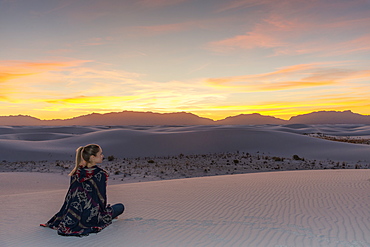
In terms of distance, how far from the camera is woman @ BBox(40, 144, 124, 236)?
5.50 meters

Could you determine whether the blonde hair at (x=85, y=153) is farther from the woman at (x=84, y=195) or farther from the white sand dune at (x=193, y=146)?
→ the white sand dune at (x=193, y=146)

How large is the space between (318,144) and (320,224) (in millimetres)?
29156

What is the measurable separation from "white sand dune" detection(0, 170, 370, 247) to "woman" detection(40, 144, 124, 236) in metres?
0.23

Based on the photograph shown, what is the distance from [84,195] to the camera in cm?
566

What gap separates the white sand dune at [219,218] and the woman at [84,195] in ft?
→ 0.75

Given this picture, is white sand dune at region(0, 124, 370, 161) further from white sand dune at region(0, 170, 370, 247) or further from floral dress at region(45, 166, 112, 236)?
floral dress at region(45, 166, 112, 236)

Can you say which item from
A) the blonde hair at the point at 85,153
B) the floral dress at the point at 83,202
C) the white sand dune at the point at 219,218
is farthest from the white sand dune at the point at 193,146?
the blonde hair at the point at 85,153

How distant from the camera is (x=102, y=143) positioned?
37875mm

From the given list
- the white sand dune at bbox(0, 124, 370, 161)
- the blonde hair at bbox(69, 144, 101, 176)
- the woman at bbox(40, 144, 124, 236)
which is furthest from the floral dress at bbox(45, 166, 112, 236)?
the white sand dune at bbox(0, 124, 370, 161)

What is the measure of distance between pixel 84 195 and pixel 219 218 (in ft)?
9.76

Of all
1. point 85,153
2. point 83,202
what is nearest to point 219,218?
point 83,202

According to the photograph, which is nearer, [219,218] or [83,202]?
[83,202]

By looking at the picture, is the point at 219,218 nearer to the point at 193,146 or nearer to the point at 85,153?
the point at 85,153

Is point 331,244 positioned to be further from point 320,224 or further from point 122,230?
point 122,230
